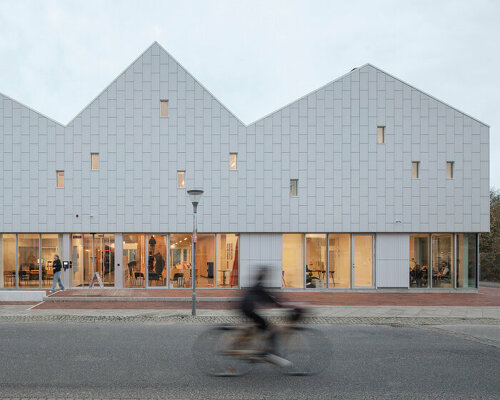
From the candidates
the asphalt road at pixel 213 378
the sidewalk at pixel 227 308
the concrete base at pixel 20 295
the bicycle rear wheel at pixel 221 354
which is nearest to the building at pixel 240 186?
the sidewalk at pixel 227 308

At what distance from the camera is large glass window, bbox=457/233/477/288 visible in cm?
2105

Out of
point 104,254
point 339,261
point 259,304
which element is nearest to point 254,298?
point 259,304

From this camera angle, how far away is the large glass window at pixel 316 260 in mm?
20781

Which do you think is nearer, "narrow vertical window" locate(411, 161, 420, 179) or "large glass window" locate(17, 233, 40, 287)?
"large glass window" locate(17, 233, 40, 287)

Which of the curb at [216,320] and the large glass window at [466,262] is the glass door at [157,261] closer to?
the curb at [216,320]

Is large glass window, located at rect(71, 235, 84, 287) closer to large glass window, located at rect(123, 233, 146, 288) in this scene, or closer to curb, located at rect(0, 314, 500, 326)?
large glass window, located at rect(123, 233, 146, 288)

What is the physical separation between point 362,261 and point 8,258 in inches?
700

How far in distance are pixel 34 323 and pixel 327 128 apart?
1533cm

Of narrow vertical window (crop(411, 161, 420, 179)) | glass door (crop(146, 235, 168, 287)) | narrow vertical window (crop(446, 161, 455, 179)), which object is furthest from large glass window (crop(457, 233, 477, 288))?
glass door (crop(146, 235, 168, 287))

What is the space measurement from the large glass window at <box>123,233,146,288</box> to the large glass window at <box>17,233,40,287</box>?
441 centimetres

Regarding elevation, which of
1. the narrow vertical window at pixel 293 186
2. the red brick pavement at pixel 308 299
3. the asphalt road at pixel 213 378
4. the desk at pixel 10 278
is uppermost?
the narrow vertical window at pixel 293 186

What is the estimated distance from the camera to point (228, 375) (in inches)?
269

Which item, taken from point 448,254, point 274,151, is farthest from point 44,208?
point 448,254

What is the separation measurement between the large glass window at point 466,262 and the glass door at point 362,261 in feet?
15.0
